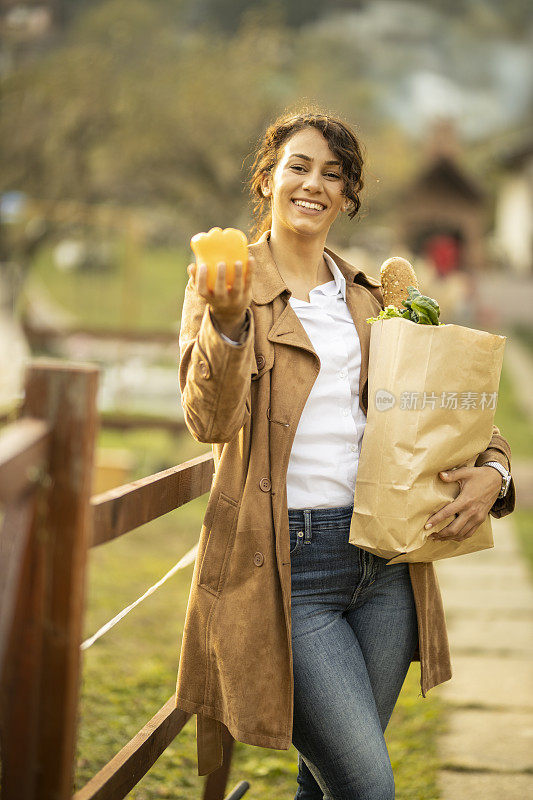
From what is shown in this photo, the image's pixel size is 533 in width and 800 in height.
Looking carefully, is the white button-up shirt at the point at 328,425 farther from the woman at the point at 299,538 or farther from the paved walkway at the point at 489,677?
the paved walkway at the point at 489,677

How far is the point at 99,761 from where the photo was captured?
3373 millimetres

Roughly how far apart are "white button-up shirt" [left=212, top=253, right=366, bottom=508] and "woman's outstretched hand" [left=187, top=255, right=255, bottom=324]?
1.26ft

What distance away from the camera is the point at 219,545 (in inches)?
73.4

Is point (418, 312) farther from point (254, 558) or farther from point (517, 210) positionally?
point (517, 210)

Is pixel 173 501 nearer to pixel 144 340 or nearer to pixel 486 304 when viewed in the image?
pixel 144 340

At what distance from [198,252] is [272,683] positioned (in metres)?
0.88

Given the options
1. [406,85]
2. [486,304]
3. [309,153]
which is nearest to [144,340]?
[309,153]

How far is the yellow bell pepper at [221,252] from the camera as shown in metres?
1.57

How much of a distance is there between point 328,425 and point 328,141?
66cm

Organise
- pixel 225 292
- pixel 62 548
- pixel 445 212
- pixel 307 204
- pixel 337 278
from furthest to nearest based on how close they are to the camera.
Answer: pixel 445 212
pixel 337 278
pixel 307 204
pixel 225 292
pixel 62 548

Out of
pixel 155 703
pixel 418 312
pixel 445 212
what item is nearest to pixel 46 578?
pixel 418 312

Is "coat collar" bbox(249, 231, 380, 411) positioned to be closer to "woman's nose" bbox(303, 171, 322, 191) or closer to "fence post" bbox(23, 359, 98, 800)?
"woman's nose" bbox(303, 171, 322, 191)

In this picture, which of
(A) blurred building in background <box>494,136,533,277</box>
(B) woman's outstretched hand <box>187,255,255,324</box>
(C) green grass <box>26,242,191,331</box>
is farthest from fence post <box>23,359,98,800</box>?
(A) blurred building in background <box>494,136,533,277</box>

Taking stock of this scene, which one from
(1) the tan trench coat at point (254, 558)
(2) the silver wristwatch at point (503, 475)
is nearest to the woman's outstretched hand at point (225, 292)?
(1) the tan trench coat at point (254, 558)
